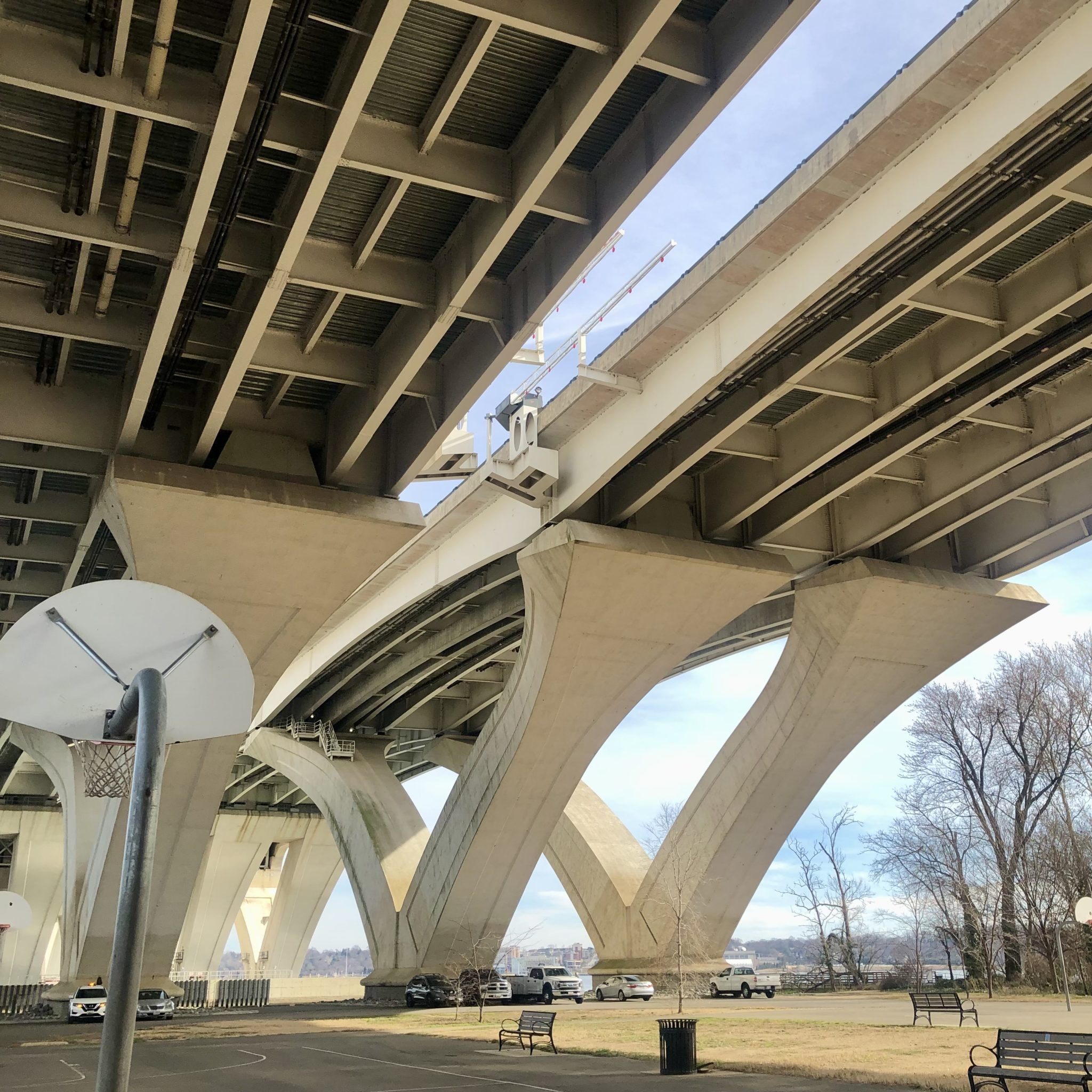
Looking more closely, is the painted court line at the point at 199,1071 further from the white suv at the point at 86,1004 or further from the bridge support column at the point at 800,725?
the bridge support column at the point at 800,725

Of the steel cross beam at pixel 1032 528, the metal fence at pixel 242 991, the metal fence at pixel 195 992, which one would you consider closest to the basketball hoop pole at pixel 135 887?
the steel cross beam at pixel 1032 528

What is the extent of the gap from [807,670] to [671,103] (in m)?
20.6

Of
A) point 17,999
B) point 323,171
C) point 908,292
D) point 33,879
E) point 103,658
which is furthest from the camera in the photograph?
point 33,879

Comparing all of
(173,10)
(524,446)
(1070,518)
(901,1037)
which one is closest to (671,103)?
(173,10)

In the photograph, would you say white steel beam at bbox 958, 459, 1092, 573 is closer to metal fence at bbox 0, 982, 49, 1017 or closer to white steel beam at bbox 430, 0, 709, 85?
white steel beam at bbox 430, 0, 709, 85

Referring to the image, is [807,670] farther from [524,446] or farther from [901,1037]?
[901,1037]

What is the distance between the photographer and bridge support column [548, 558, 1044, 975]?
96.2 feet

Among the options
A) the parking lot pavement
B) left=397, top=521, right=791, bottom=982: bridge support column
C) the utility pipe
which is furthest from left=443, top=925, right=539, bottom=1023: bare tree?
the utility pipe

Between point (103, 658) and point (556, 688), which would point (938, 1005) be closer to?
point (556, 688)

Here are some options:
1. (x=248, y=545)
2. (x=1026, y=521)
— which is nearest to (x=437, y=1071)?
(x=248, y=545)

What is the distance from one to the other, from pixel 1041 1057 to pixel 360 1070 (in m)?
9.85

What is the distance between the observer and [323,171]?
1300 cm

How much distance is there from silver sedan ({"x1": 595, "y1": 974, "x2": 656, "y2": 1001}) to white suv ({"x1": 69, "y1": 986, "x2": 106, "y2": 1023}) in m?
15.2

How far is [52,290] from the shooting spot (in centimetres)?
1648
